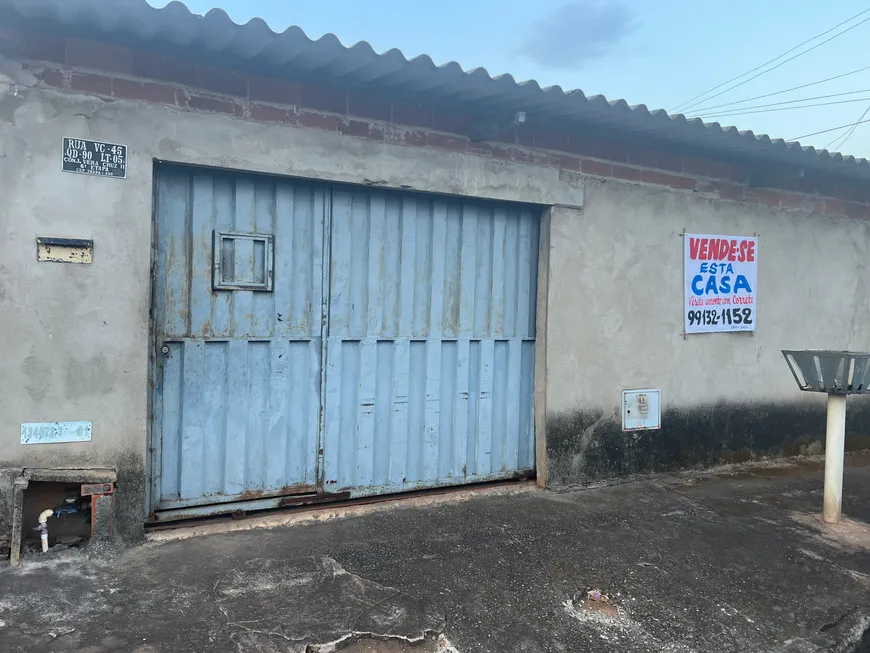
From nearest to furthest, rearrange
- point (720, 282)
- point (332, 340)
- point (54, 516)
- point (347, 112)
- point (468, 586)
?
point (468, 586), point (54, 516), point (347, 112), point (332, 340), point (720, 282)

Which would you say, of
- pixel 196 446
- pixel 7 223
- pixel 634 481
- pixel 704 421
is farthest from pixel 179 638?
pixel 704 421

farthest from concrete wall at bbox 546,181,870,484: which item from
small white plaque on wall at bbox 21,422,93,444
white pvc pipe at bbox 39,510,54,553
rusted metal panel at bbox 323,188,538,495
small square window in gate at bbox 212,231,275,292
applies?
white pvc pipe at bbox 39,510,54,553

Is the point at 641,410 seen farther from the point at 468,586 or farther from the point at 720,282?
the point at 468,586

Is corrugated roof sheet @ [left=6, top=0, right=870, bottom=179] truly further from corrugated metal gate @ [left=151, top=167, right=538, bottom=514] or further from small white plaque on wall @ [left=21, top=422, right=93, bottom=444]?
small white plaque on wall @ [left=21, top=422, right=93, bottom=444]

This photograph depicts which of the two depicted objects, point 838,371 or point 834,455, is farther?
point 834,455

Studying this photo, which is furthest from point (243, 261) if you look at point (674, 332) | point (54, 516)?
point (674, 332)

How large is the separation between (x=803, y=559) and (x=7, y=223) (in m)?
5.21

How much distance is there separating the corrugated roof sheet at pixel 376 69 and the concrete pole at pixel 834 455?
2333 millimetres

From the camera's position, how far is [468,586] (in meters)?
3.19

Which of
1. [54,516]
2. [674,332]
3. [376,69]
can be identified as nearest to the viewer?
[54,516]

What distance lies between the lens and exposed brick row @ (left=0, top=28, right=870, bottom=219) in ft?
11.1

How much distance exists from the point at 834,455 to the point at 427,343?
309cm

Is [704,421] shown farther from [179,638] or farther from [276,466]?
[179,638]

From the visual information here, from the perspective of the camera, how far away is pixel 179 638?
2.61 meters
